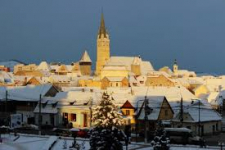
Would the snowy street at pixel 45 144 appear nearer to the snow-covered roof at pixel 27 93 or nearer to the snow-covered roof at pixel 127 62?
the snow-covered roof at pixel 27 93

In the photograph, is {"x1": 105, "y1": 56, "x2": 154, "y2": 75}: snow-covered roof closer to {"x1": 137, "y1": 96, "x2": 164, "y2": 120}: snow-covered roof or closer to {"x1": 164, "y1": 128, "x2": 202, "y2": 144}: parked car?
{"x1": 137, "y1": 96, "x2": 164, "y2": 120}: snow-covered roof

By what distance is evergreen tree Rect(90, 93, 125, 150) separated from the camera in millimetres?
30344

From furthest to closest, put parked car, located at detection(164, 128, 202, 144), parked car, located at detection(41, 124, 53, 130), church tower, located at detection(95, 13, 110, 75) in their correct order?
1. church tower, located at detection(95, 13, 110, 75)
2. parked car, located at detection(41, 124, 53, 130)
3. parked car, located at detection(164, 128, 202, 144)

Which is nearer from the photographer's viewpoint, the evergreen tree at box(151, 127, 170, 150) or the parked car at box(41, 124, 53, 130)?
the evergreen tree at box(151, 127, 170, 150)

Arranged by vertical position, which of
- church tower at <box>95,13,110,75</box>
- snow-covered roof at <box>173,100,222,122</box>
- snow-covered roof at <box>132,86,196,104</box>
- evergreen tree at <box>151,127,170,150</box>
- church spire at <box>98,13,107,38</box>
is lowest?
evergreen tree at <box>151,127,170,150</box>

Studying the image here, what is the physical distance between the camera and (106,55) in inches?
6885

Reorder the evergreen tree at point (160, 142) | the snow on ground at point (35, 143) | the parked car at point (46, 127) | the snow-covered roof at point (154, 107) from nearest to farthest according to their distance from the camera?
the evergreen tree at point (160, 142), the snow on ground at point (35, 143), the snow-covered roof at point (154, 107), the parked car at point (46, 127)

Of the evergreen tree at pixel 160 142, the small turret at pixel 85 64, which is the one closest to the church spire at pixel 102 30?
the small turret at pixel 85 64

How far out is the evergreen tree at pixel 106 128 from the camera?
99.6ft

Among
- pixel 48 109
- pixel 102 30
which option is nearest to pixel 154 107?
pixel 48 109

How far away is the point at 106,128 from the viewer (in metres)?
30.8

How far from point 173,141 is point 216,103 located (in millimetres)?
45045

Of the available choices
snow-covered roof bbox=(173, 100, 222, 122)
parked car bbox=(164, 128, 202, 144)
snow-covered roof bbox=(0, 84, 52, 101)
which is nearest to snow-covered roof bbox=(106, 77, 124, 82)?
snow-covered roof bbox=(0, 84, 52, 101)

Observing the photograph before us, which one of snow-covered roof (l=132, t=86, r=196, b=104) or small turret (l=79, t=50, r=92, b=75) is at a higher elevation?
small turret (l=79, t=50, r=92, b=75)
